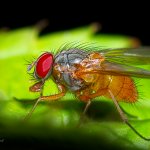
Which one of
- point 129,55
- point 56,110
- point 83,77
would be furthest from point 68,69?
point 129,55

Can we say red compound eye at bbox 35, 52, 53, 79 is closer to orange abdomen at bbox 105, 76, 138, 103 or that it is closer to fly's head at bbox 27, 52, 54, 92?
fly's head at bbox 27, 52, 54, 92

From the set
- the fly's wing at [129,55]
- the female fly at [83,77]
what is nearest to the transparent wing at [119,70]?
the female fly at [83,77]

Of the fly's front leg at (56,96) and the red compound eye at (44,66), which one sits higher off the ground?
the red compound eye at (44,66)

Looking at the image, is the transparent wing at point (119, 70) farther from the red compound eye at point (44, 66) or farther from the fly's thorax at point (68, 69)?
the red compound eye at point (44, 66)

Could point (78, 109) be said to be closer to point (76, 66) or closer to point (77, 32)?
point (76, 66)

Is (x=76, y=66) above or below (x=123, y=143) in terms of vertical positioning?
above

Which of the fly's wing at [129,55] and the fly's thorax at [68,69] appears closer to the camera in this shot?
the fly's thorax at [68,69]

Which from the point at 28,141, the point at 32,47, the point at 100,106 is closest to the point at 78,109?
the point at 100,106
